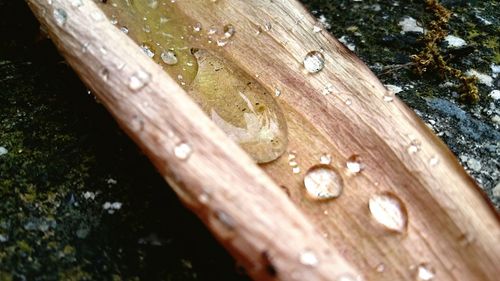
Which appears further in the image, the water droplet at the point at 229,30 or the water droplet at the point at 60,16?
the water droplet at the point at 229,30

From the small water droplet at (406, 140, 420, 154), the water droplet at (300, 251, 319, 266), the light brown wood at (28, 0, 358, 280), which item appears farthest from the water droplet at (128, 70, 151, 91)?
the small water droplet at (406, 140, 420, 154)

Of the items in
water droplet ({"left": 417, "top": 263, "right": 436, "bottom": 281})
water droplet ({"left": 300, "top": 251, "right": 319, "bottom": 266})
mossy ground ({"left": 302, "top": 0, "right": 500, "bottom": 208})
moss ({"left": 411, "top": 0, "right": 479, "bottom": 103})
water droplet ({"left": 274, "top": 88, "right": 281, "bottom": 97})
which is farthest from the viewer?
moss ({"left": 411, "top": 0, "right": 479, "bottom": 103})

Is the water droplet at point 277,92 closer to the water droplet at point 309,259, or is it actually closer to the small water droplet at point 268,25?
the small water droplet at point 268,25

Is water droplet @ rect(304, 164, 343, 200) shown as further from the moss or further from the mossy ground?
the moss

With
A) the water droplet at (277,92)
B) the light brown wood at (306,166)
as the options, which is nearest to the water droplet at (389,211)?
the light brown wood at (306,166)

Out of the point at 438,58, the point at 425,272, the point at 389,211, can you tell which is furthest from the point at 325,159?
the point at 438,58
